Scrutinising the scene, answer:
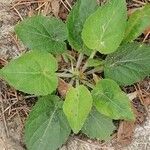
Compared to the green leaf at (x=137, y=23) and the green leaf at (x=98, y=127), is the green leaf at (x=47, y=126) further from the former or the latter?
the green leaf at (x=137, y=23)

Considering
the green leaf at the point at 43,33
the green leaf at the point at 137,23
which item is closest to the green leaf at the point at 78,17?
the green leaf at the point at 43,33

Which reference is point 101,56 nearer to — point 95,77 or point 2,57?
point 95,77

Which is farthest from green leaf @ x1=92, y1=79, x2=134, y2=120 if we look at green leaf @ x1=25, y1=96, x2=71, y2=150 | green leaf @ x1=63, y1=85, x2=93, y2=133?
green leaf @ x1=25, y1=96, x2=71, y2=150

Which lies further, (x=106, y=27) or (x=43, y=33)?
(x=43, y=33)

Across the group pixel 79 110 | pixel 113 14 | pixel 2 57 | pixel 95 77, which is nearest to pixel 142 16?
pixel 113 14

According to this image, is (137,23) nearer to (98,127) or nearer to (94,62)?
(94,62)

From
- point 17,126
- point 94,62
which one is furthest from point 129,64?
point 17,126
